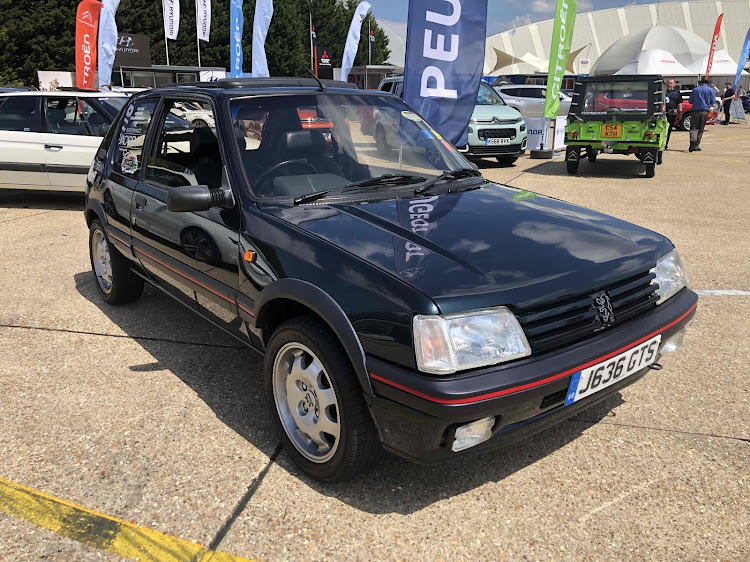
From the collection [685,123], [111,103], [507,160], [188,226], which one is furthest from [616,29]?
[188,226]

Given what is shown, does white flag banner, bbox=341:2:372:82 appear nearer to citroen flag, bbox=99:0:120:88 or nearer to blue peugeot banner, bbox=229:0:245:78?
blue peugeot banner, bbox=229:0:245:78

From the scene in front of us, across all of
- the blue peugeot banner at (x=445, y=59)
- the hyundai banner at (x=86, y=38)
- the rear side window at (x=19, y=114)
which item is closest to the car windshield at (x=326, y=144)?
the blue peugeot banner at (x=445, y=59)

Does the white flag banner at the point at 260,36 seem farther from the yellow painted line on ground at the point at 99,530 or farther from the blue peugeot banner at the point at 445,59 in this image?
the yellow painted line on ground at the point at 99,530

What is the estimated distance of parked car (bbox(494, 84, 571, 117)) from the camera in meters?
17.6

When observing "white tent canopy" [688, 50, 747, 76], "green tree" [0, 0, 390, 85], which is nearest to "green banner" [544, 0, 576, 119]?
"green tree" [0, 0, 390, 85]

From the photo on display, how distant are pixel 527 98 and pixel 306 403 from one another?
58.2 feet

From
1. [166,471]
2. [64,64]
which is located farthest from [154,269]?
[64,64]

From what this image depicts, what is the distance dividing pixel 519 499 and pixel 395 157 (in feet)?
6.47

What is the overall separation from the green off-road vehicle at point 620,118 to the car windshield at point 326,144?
8.30 meters

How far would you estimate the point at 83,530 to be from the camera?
2291mm

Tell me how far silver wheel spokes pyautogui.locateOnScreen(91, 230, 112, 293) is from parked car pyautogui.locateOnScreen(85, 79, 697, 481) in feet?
3.13

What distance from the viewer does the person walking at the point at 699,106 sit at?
1432 cm

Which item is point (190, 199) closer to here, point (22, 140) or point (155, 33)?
point (22, 140)

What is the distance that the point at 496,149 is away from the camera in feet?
40.9
